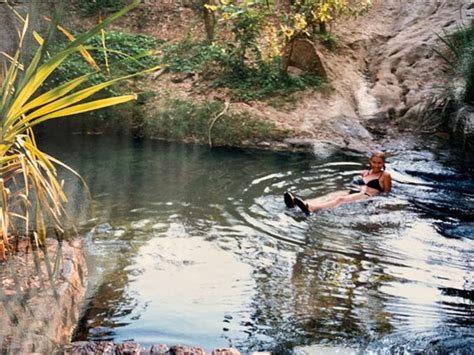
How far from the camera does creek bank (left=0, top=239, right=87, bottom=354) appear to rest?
339cm

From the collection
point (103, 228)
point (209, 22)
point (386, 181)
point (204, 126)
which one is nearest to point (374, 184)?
point (386, 181)

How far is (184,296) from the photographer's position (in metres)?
4.69

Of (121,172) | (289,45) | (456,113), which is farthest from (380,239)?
(289,45)

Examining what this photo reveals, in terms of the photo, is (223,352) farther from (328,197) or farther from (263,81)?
(263,81)

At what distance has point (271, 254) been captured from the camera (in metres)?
5.52

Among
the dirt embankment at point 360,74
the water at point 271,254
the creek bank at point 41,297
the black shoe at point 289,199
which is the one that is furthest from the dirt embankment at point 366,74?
the creek bank at point 41,297

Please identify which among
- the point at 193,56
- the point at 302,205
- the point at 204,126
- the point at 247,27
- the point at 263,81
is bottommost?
the point at 302,205

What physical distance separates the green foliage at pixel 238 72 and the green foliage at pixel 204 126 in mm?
684

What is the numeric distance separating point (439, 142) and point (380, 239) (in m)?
3.96

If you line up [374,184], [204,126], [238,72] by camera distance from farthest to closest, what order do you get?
1. [238,72]
2. [204,126]
3. [374,184]

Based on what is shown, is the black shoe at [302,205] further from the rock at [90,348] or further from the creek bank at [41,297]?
the rock at [90,348]

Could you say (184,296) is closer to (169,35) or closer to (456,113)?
(456,113)

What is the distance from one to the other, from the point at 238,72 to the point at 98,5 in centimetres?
400

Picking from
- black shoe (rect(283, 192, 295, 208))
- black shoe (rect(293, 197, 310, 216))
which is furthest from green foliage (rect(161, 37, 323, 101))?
black shoe (rect(293, 197, 310, 216))
